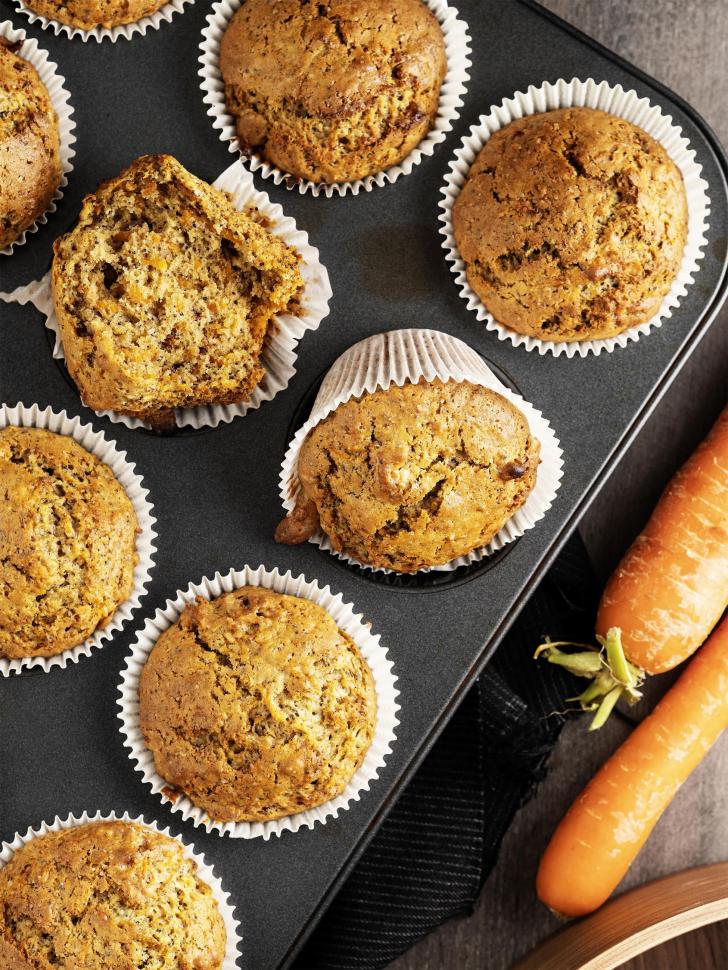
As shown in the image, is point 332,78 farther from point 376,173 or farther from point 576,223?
point 576,223

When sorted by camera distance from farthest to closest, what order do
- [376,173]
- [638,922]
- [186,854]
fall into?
[638,922] < [376,173] < [186,854]

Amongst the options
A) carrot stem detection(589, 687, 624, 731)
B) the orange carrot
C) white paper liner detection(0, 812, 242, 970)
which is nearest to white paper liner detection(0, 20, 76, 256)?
white paper liner detection(0, 812, 242, 970)

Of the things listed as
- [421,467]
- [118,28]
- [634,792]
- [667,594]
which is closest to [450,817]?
[634,792]

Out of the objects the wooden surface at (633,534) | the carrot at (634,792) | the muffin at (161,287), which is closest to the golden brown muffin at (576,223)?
the muffin at (161,287)

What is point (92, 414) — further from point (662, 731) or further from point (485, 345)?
point (662, 731)

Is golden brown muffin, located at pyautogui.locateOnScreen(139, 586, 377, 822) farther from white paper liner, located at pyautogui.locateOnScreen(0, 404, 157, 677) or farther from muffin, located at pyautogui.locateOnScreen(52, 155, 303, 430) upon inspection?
muffin, located at pyautogui.locateOnScreen(52, 155, 303, 430)

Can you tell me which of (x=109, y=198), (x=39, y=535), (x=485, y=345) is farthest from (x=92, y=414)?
(x=485, y=345)
